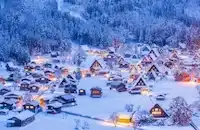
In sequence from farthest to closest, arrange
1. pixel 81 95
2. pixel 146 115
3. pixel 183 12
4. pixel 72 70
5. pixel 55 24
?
pixel 183 12
pixel 55 24
pixel 72 70
pixel 81 95
pixel 146 115

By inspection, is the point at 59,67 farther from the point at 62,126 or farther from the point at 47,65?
the point at 62,126

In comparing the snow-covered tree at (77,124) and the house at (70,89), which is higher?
the house at (70,89)

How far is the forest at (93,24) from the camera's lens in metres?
38.2

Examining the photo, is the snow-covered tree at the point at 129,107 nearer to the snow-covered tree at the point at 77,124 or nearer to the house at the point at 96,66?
the snow-covered tree at the point at 77,124

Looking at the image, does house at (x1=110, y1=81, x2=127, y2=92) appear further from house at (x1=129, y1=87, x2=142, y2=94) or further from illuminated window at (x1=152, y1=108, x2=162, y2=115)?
illuminated window at (x1=152, y1=108, x2=162, y2=115)

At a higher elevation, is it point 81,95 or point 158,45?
point 158,45

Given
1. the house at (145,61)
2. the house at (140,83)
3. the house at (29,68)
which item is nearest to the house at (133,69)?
the house at (145,61)

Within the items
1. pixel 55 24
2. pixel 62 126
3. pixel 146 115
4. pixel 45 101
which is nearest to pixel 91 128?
pixel 62 126

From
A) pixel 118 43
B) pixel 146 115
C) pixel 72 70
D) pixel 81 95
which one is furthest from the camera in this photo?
pixel 118 43

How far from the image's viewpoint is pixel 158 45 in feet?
140

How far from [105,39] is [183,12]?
1502 centimetres

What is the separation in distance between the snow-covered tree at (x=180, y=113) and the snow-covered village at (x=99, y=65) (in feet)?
0.12

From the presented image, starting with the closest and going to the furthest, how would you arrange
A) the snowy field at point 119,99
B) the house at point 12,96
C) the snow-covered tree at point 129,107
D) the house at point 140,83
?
the snow-covered tree at point 129,107 < the snowy field at point 119,99 < the house at point 12,96 < the house at point 140,83

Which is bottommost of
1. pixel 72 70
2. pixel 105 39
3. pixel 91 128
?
pixel 91 128
